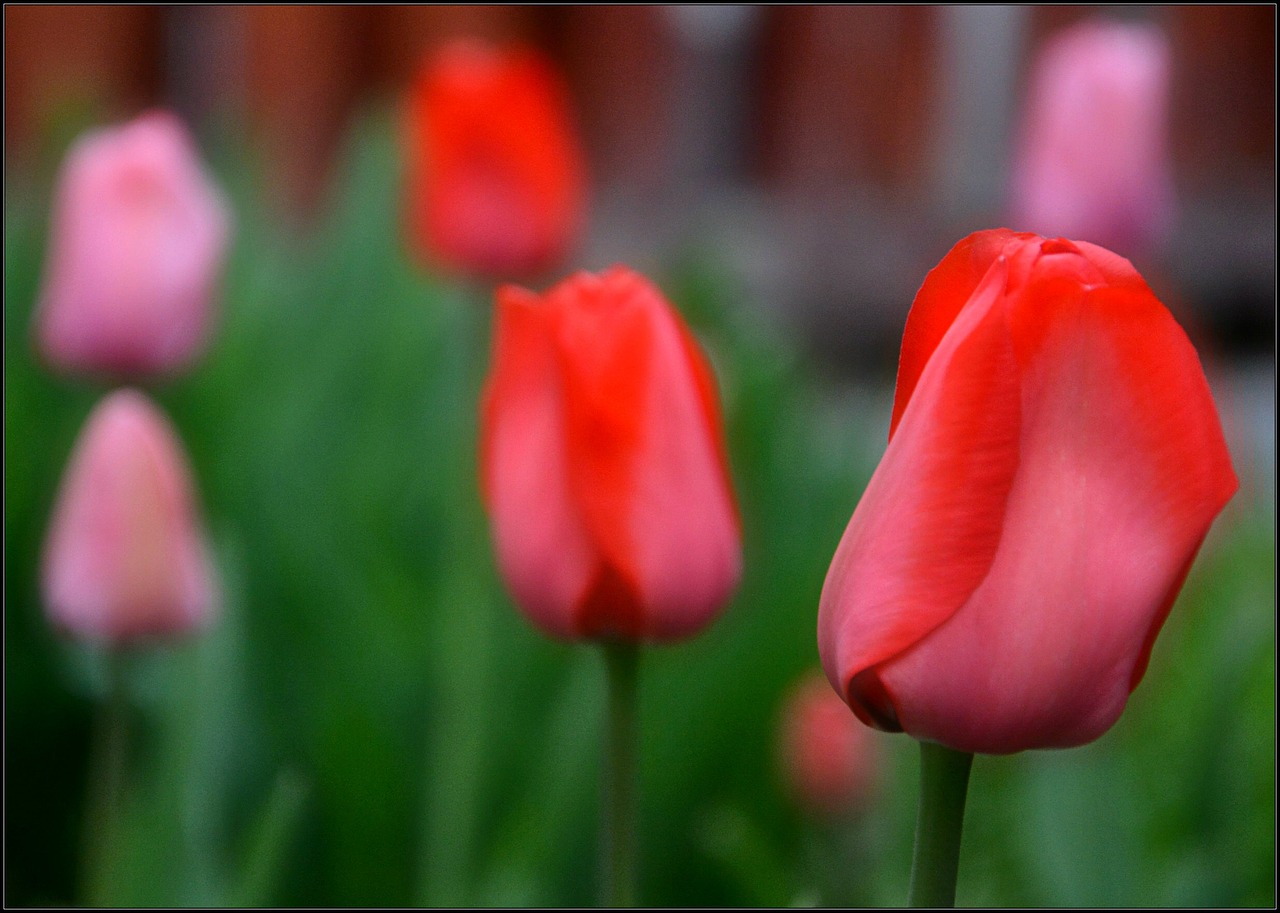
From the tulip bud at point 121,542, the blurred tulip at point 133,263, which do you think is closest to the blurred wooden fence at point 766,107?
the blurred tulip at point 133,263

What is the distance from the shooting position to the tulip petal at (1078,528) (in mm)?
192

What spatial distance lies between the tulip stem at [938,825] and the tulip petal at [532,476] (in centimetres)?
10

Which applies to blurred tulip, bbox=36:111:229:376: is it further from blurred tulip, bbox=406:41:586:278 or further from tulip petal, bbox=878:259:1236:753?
tulip petal, bbox=878:259:1236:753

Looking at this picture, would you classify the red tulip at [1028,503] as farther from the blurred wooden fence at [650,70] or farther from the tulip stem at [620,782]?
the blurred wooden fence at [650,70]

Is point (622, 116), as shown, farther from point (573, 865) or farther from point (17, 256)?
point (573, 865)

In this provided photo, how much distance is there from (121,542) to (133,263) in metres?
0.17

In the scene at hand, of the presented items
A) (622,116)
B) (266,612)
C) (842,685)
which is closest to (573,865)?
(266,612)

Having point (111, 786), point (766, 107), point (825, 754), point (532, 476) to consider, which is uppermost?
point (766, 107)

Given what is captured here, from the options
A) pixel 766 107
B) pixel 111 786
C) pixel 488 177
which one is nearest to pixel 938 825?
pixel 111 786

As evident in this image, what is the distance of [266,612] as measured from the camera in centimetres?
81

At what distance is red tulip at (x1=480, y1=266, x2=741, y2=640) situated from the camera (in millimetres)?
300

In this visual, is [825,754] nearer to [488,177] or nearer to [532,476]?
[488,177]

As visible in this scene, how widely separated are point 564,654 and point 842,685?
64 cm

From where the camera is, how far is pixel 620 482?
1.00 feet
